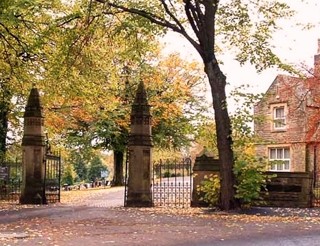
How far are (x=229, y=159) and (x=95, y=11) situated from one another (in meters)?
6.59

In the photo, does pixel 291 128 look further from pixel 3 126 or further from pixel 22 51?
pixel 22 51

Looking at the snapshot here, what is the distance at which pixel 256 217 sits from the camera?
1530 cm

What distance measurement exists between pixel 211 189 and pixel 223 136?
2.15m

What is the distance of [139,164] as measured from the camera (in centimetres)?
1969

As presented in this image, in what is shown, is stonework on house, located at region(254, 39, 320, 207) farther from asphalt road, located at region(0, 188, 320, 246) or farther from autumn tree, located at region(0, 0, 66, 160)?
asphalt road, located at region(0, 188, 320, 246)

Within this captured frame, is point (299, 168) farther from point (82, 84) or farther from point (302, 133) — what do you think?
point (82, 84)

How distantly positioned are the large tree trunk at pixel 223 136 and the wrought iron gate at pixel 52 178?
7561mm

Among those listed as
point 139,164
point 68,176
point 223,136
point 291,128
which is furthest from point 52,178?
point 68,176

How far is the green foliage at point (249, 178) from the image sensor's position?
57.0 feet

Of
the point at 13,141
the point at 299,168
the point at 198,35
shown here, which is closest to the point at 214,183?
the point at 198,35

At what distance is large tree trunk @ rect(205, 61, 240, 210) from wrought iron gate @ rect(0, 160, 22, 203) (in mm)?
9903

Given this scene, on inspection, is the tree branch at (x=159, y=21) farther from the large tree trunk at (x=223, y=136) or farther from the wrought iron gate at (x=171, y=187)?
the wrought iron gate at (x=171, y=187)

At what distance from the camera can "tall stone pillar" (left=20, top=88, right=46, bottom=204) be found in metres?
20.8

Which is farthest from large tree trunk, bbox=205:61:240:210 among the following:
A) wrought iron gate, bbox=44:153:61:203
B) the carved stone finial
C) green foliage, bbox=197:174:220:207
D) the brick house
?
the brick house
